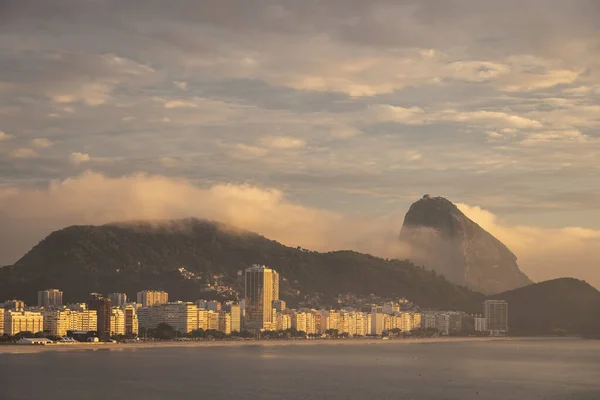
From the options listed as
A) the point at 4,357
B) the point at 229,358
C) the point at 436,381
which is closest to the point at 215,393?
the point at 436,381

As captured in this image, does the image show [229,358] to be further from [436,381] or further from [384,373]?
[436,381]

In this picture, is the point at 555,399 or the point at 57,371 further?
the point at 57,371

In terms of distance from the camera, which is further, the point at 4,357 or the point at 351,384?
the point at 4,357

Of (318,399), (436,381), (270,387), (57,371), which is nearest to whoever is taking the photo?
(318,399)

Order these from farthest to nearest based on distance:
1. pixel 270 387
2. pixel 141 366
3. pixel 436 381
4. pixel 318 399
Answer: pixel 141 366 < pixel 436 381 < pixel 270 387 < pixel 318 399

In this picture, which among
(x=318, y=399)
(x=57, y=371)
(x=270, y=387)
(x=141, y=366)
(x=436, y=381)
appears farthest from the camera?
(x=141, y=366)

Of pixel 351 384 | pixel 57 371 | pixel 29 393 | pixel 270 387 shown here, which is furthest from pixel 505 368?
pixel 29 393

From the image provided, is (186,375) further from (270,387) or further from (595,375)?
(595,375)
